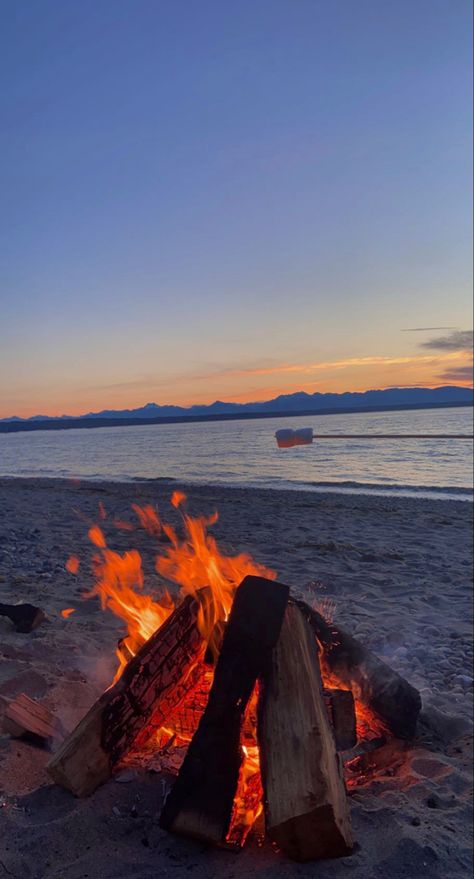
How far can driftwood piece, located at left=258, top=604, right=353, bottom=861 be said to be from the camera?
263 cm

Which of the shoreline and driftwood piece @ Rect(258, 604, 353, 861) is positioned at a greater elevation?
driftwood piece @ Rect(258, 604, 353, 861)

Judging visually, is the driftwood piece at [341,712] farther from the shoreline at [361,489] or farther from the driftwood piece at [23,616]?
the shoreline at [361,489]

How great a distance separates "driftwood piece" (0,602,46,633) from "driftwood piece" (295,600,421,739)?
2969mm

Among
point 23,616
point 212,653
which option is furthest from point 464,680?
point 23,616

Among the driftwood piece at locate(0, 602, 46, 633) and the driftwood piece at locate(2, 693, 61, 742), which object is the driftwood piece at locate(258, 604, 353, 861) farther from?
the driftwood piece at locate(0, 602, 46, 633)

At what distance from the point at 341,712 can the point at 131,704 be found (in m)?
1.32

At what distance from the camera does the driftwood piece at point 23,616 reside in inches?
218

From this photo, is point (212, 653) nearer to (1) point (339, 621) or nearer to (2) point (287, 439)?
(1) point (339, 621)

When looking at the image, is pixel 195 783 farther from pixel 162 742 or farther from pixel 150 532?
pixel 150 532

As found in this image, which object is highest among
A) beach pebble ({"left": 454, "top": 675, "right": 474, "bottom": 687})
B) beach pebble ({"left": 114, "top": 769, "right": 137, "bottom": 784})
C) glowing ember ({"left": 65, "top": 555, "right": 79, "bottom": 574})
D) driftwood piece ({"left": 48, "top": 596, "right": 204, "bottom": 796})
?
driftwood piece ({"left": 48, "top": 596, "right": 204, "bottom": 796})

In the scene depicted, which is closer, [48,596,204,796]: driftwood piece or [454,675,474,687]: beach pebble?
[48,596,204,796]: driftwood piece

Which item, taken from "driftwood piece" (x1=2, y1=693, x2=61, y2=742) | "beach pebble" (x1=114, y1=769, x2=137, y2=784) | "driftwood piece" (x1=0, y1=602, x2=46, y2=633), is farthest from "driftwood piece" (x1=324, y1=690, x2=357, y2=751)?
"driftwood piece" (x1=0, y1=602, x2=46, y2=633)

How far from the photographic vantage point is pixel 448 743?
4.29 metres

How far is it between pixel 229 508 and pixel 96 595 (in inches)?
455
